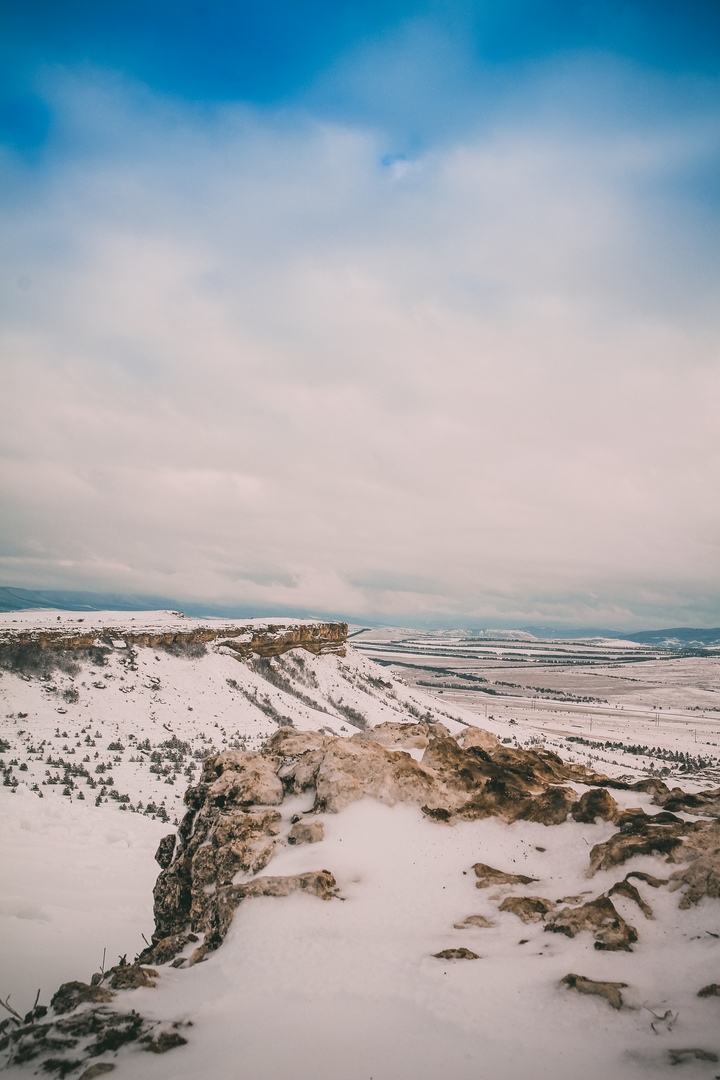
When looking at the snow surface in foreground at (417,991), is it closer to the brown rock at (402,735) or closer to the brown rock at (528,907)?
the brown rock at (528,907)

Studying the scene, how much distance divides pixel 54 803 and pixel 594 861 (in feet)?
42.5

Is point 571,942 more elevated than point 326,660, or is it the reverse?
point 571,942

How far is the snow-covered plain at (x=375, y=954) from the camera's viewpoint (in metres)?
4.32

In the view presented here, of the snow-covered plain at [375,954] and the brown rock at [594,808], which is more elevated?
the brown rock at [594,808]

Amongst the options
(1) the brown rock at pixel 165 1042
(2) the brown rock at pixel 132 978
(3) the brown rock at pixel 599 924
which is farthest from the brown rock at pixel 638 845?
(2) the brown rock at pixel 132 978

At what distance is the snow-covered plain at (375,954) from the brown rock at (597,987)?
0.26 ft

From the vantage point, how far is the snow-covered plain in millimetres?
4320

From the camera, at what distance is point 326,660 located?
171 feet

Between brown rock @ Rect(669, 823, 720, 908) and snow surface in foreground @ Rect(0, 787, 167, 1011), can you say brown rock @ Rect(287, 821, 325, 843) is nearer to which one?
snow surface in foreground @ Rect(0, 787, 167, 1011)

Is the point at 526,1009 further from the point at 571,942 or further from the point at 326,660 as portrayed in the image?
the point at 326,660

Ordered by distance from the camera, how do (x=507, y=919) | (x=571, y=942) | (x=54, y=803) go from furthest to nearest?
(x=54, y=803) → (x=507, y=919) → (x=571, y=942)

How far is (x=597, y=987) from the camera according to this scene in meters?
4.85

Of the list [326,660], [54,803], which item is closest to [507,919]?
[54,803]

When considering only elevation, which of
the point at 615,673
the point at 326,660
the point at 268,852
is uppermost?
the point at 268,852
